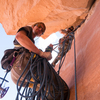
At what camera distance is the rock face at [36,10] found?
81.4 inches

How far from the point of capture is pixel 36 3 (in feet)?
6.92

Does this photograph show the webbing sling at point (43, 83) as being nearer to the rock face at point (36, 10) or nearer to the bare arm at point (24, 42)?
the bare arm at point (24, 42)

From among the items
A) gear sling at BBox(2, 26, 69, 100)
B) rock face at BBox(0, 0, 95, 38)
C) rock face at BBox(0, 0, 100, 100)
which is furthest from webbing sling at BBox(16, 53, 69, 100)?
rock face at BBox(0, 0, 95, 38)

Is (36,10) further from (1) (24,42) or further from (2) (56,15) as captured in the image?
(1) (24,42)

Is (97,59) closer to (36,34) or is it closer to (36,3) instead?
(36,34)

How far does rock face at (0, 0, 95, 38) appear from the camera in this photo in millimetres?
2067

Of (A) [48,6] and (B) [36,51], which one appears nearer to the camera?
(B) [36,51]

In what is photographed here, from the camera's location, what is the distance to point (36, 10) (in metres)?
2.25

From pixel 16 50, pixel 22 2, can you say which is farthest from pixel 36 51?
A: pixel 22 2

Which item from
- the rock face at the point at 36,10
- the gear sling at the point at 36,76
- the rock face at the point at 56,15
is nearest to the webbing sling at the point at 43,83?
the gear sling at the point at 36,76

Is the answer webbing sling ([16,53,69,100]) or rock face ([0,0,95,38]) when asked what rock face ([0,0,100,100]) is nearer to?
rock face ([0,0,95,38])

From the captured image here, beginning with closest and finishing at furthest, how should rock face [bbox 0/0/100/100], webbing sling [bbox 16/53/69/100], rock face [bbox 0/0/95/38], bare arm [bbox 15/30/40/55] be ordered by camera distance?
webbing sling [bbox 16/53/69/100]
bare arm [bbox 15/30/40/55]
rock face [bbox 0/0/100/100]
rock face [bbox 0/0/95/38]

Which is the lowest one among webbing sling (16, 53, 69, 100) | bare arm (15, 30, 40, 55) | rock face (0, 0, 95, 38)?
webbing sling (16, 53, 69, 100)

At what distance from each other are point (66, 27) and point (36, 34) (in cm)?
163
